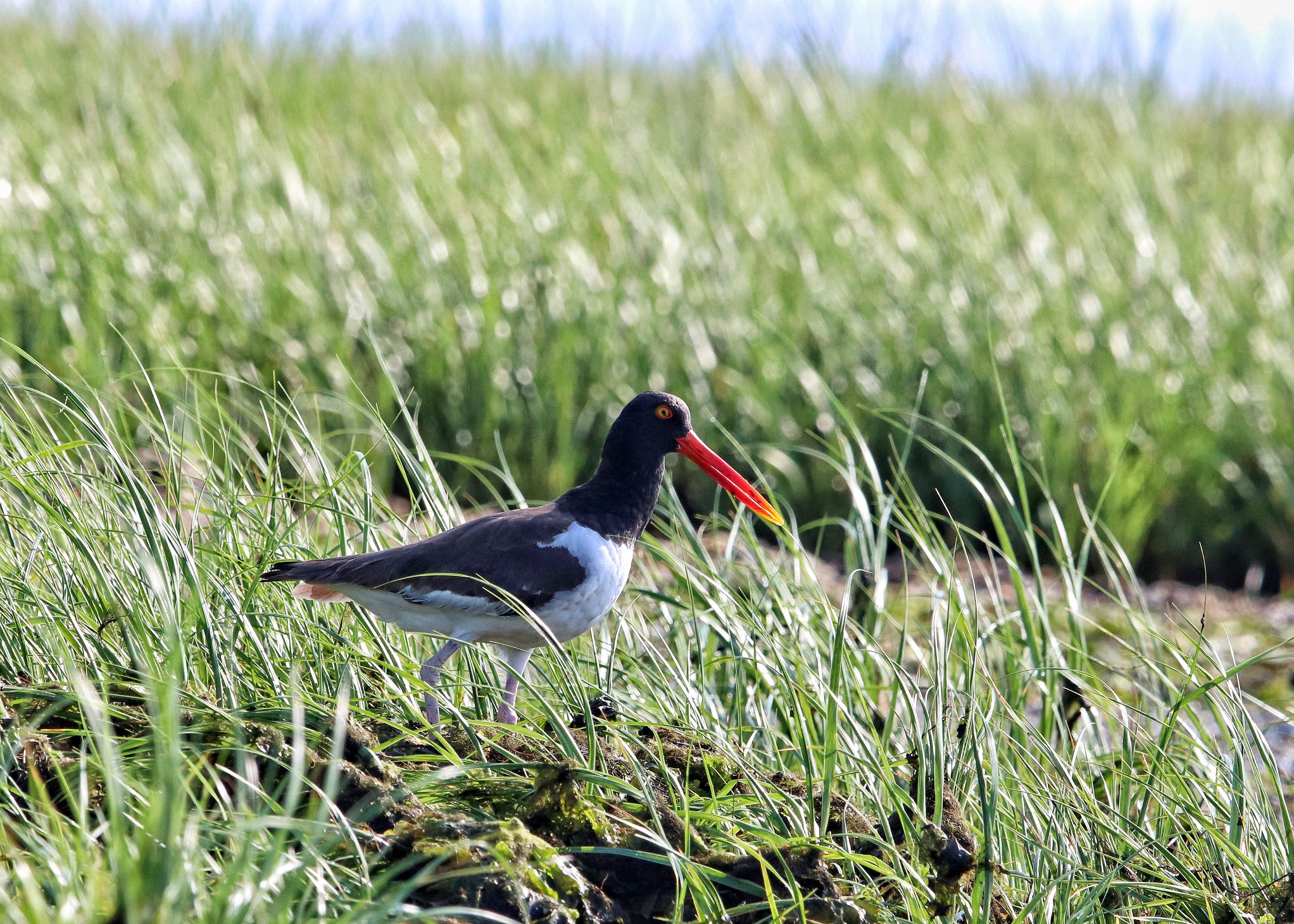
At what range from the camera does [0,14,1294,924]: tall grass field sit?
89.3 inches

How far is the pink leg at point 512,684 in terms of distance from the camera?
2.74 meters

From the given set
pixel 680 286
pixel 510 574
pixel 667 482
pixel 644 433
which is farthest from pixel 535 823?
pixel 680 286

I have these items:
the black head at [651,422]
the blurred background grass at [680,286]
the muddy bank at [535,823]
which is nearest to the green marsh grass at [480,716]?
the muddy bank at [535,823]

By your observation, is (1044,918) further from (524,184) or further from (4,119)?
(4,119)

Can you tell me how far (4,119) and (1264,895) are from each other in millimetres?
7235

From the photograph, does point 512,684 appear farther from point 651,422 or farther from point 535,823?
point 651,422

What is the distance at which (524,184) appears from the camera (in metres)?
7.14

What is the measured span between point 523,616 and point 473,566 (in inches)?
8.1

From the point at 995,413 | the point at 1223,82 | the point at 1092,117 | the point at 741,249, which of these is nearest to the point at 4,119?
the point at 741,249

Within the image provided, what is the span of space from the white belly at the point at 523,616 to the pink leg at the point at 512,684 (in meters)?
0.08

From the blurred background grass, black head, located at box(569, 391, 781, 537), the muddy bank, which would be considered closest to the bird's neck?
black head, located at box(569, 391, 781, 537)

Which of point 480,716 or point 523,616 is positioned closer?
point 523,616

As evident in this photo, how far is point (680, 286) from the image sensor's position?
594cm

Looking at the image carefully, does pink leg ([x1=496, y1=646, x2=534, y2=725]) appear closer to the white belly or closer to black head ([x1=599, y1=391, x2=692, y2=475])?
the white belly
